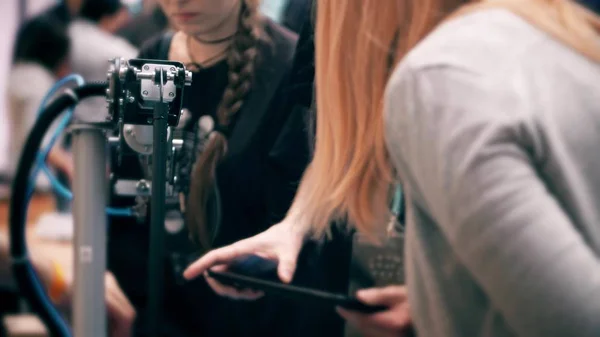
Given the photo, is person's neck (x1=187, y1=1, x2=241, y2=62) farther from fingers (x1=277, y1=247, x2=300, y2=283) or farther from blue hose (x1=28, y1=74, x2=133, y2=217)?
fingers (x1=277, y1=247, x2=300, y2=283)

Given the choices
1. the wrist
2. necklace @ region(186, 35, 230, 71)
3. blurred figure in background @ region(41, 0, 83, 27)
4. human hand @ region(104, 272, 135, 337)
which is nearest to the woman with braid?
necklace @ region(186, 35, 230, 71)

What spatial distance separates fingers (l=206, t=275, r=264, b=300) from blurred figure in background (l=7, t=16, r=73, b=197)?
38 cm

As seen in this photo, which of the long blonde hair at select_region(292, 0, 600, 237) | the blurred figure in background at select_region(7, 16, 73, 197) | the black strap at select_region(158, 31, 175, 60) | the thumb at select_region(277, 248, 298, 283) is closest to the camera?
the long blonde hair at select_region(292, 0, 600, 237)

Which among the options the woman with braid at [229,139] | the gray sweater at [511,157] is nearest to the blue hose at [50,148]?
the woman with braid at [229,139]

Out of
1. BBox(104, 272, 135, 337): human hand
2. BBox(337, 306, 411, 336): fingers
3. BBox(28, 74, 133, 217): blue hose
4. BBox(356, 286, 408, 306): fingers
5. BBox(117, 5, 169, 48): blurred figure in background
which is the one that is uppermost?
BBox(117, 5, 169, 48): blurred figure in background

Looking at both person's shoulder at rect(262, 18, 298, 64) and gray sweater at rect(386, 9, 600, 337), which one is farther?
person's shoulder at rect(262, 18, 298, 64)

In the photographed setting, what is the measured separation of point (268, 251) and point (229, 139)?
19cm

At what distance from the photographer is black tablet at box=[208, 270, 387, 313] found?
0.89m

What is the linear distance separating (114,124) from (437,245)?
1.59ft

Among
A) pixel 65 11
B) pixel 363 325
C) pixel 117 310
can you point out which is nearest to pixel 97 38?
pixel 65 11

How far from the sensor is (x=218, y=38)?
1.03m

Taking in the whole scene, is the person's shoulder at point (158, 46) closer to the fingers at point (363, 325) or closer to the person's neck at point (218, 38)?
the person's neck at point (218, 38)

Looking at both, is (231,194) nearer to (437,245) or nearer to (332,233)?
(332,233)

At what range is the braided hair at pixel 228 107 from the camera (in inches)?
40.4
